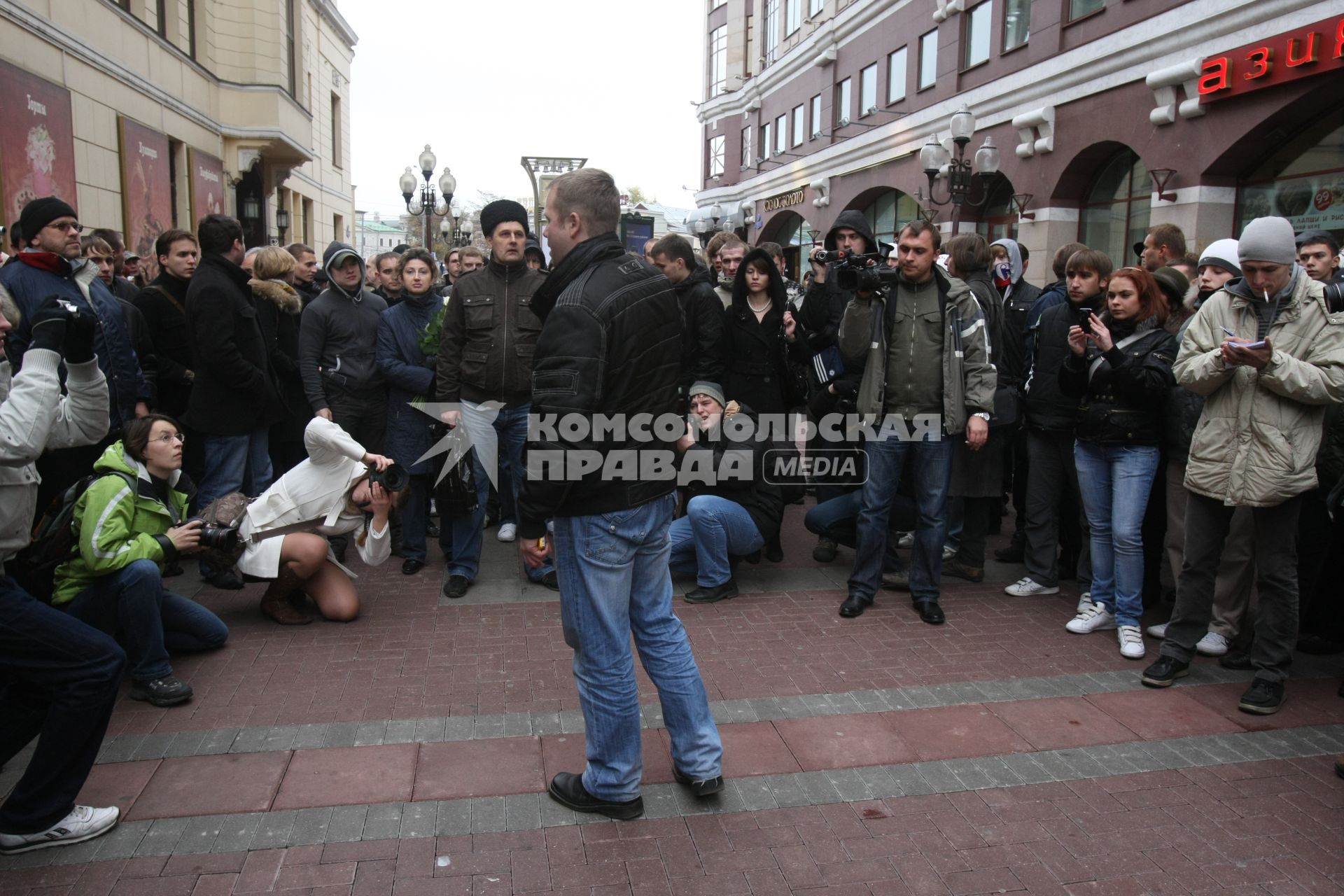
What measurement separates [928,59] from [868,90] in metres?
3.37

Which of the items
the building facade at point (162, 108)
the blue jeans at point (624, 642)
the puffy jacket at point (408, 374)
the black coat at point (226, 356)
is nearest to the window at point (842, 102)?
the building facade at point (162, 108)

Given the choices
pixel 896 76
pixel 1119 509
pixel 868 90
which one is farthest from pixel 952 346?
pixel 868 90

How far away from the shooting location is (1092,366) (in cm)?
517

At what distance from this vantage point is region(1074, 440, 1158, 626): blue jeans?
201 inches

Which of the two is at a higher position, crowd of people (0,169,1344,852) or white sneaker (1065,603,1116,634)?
crowd of people (0,169,1344,852)

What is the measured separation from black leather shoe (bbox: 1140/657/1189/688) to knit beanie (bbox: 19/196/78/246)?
6006 mm

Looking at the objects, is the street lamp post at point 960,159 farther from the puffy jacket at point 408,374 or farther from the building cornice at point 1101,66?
the puffy jacket at point 408,374

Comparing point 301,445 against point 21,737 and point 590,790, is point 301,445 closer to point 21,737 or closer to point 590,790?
point 21,737

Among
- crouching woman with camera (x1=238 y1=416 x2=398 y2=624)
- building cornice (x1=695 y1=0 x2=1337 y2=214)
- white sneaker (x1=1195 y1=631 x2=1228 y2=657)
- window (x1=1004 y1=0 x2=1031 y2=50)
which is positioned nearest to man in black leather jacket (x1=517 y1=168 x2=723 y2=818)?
crouching woman with camera (x1=238 y1=416 x2=398 y2=624)

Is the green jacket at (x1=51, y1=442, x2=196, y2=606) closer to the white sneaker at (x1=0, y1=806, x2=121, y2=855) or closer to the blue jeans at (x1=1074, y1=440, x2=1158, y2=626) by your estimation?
the white sneaker at (x1=0, y1=806, x2=121, y2=855)

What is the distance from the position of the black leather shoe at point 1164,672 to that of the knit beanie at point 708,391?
2.91 meters

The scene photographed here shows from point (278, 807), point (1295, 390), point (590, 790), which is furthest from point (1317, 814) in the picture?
point (278, 807)

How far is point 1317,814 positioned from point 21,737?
4.60 metres

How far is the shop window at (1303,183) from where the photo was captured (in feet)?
38.3
